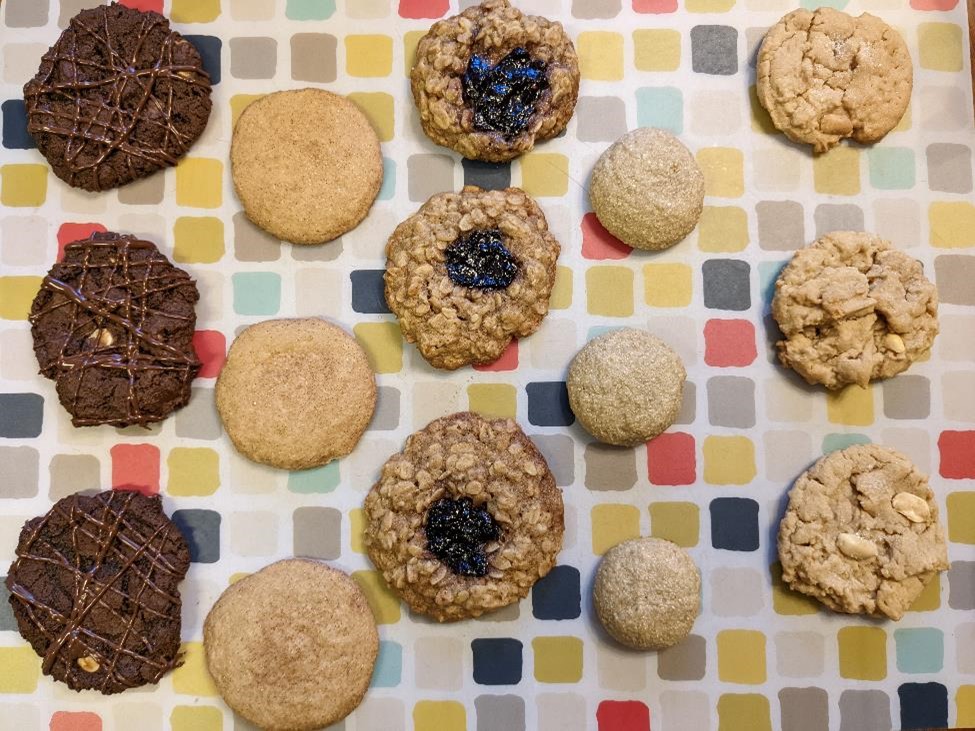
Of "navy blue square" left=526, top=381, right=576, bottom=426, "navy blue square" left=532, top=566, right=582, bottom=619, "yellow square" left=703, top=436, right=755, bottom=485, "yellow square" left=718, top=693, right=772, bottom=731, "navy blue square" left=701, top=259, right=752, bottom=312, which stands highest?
"navy blue square" left=701, top=259, right=752, bottom=312

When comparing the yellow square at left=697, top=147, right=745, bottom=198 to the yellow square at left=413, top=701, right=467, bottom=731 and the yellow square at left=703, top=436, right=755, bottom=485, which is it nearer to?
the yellow square at left=703, top=436, right=755, bottom=485

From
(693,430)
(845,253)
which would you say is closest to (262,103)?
(693,430)

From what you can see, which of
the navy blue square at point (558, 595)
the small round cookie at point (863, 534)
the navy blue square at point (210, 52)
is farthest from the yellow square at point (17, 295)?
the small round cookie at point (863, 534)

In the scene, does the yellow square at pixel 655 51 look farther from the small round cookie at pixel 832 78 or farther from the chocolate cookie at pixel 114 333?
the chocolate cookie at pixel 114 333

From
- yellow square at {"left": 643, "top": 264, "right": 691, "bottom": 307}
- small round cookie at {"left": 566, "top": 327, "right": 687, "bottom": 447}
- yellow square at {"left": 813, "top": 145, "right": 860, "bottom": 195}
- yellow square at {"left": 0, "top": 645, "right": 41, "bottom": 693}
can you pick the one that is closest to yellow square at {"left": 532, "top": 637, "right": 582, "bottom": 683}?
small round cookie at {"left": 566, "top": 327, "right": 687, "bottom": 447}

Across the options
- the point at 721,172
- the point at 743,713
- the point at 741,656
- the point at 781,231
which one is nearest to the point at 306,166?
the point at 721,172

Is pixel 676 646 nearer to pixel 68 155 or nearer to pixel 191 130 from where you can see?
pixel 191 130
